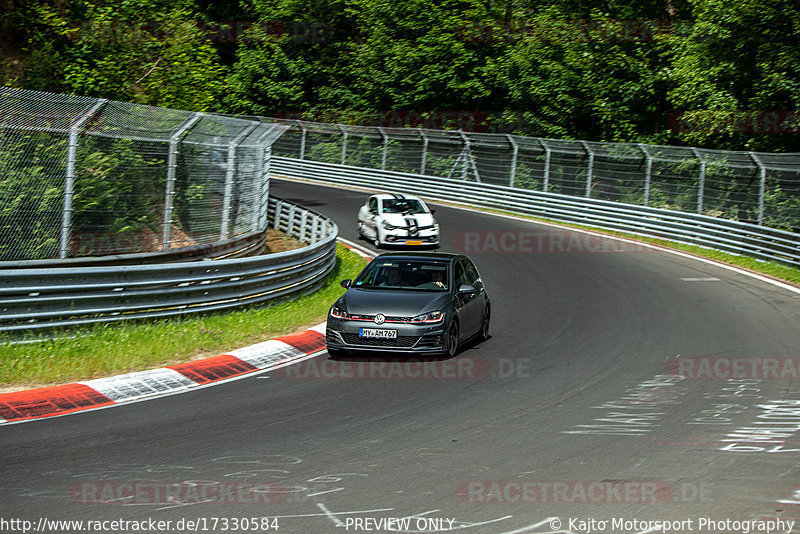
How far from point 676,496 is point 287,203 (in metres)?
21.1

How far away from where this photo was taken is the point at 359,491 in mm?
6652

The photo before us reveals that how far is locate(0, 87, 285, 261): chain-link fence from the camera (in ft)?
39.5

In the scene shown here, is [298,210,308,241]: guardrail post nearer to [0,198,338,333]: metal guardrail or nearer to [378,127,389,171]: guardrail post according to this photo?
[0,198,338,333]: metal guardrail

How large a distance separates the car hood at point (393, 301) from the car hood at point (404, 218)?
1214 centimetres

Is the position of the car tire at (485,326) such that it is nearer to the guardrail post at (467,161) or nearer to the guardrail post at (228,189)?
the guardrail post at (228,189)

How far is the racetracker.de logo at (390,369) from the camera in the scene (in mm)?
11016

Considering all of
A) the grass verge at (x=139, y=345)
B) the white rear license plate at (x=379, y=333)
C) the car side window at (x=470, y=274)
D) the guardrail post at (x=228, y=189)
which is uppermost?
the guardrail post at (x=228, y=189)

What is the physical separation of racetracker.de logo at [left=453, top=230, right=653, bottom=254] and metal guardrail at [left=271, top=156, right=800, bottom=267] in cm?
117

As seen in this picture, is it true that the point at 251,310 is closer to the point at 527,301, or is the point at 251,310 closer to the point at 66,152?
the point at 66,152

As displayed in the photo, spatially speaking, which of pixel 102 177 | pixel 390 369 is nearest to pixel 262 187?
pixel 102 177

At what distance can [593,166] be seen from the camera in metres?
30.3

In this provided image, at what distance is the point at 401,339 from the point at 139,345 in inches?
133

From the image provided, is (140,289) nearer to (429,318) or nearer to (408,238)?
(429,318)

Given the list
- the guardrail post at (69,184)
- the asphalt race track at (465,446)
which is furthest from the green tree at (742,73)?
the guardrail post at (69,184)
